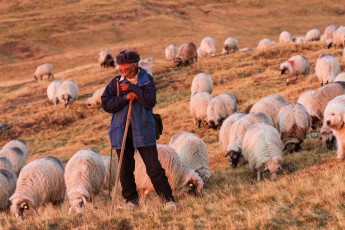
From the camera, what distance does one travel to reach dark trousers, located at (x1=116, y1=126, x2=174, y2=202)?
835 cm

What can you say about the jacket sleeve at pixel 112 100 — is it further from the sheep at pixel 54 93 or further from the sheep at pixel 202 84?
the sheep at pixel 54 93

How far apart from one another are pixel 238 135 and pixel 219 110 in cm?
743

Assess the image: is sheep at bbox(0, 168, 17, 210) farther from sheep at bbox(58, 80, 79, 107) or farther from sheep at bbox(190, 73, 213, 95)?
sheep at bbox(58, 80, 79, 107)

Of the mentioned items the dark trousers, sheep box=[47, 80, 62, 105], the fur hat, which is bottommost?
sheep box=[47, 80, 62, 105]

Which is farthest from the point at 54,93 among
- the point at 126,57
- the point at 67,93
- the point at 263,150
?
the point at 126,57

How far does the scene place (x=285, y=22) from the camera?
73.1 metres

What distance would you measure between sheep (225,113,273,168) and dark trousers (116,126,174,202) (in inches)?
186

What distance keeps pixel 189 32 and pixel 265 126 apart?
5546 cm

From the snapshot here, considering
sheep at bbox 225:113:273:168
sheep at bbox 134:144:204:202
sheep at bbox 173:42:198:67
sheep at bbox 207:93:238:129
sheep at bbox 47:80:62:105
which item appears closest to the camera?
sheep at bbox 134:144:204:202

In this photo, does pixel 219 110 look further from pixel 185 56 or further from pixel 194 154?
pixel 185 56

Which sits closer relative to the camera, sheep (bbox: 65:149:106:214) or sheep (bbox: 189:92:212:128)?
sheep (bbox: 65:149:106:214)

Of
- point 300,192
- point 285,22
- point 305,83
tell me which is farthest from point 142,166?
point 285,22

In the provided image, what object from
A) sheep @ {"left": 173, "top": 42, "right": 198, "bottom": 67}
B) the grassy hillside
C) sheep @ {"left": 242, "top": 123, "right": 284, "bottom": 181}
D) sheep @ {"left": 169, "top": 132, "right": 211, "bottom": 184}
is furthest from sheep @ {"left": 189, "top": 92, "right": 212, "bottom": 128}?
sheep @ {"left": 173, "top": 42, "right": 198, "bottom": 67}

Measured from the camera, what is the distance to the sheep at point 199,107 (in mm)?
22219
